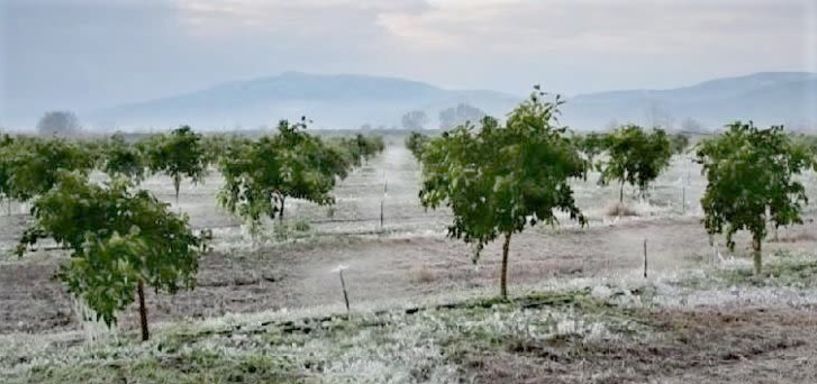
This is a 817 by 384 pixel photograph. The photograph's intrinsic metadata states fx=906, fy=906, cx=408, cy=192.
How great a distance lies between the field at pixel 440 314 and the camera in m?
10.0

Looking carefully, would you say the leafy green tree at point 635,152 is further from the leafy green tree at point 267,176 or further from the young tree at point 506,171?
the young tree at point 506,171

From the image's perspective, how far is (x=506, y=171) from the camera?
539 inches

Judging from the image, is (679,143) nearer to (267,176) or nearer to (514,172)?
(267,176)

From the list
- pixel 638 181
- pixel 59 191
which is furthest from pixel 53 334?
pixel 638 181

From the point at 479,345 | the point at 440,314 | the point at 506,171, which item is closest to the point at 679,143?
the point at 506,171

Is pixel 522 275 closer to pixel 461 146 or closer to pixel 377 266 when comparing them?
pixel 377 266

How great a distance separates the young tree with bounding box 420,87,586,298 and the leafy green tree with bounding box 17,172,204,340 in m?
4.23

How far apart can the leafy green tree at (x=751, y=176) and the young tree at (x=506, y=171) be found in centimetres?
351

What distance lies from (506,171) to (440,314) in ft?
7.98

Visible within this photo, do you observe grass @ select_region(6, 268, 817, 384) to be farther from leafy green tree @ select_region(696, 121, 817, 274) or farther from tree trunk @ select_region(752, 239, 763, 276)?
tree trunk @ select_region(752, 239, 763, 276)

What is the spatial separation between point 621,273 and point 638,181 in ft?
49.0

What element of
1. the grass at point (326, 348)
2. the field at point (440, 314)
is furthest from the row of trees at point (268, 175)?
the grass at point (326, 348)

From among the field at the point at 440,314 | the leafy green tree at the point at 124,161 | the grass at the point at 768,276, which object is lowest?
the field at the point at 440,314

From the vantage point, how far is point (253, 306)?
628 inches
